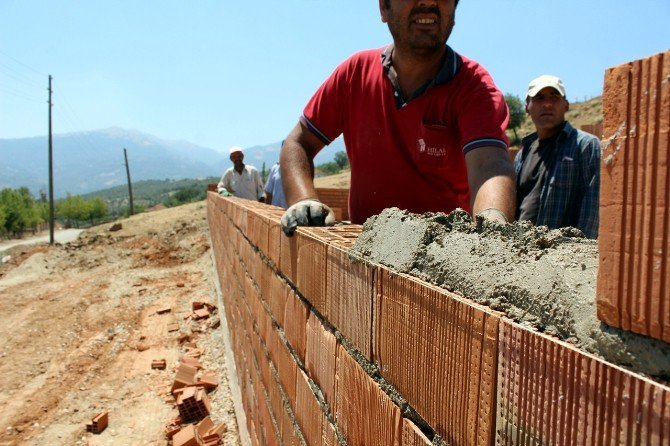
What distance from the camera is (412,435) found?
104 centimetres

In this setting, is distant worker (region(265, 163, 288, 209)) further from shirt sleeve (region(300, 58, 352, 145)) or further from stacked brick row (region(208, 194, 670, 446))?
stacked brick row (region(208, 194, 670, 446))

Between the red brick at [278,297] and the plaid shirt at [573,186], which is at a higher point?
the plaid shirt at [573,186]

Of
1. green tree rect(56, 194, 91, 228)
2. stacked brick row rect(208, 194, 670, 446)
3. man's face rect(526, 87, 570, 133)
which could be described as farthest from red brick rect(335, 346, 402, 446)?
green tree rect(56, 194, 91, 228)

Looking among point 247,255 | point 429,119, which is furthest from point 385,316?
point 247,255

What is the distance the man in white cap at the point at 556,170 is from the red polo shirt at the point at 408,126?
1.00 meters

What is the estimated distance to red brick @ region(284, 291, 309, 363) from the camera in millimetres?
1896

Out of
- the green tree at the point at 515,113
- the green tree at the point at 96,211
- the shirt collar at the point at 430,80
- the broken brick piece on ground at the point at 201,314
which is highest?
the green tree at the point at 515,113

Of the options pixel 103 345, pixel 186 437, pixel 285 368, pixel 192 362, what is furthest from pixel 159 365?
pixel 285 368

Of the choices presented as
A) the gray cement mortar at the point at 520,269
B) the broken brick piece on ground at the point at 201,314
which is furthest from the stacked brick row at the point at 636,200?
the broken brick piece on ground at the point at 201,314

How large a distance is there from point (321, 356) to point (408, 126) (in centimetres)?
128

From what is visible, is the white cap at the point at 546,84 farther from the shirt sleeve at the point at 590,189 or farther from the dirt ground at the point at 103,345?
the dirt ground at the point at 103,345

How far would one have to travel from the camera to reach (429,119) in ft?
7.87

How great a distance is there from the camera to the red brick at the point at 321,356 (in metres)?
1.55

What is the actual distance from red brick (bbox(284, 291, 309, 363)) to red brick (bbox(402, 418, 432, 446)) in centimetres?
83
